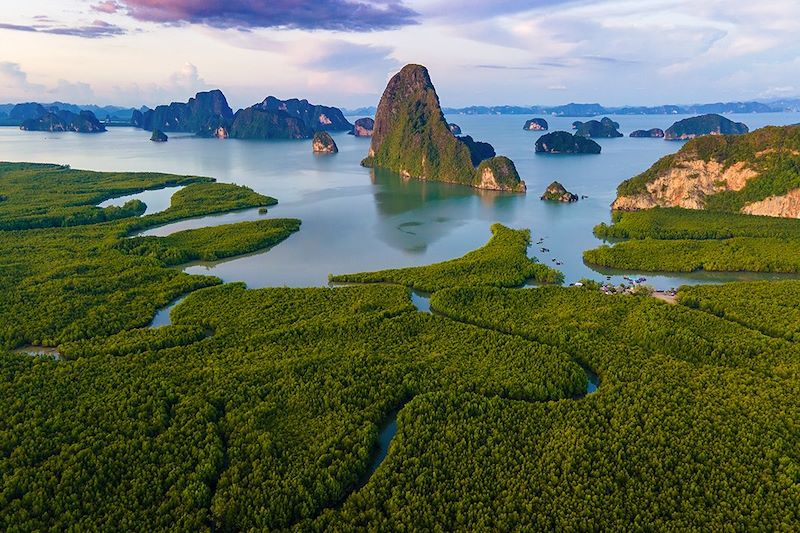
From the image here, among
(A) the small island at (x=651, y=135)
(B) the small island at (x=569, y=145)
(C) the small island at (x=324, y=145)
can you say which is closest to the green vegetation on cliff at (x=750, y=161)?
(B) the small island at (x=569, y=145)

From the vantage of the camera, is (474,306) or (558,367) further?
(474,306)

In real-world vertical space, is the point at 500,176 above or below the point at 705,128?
below

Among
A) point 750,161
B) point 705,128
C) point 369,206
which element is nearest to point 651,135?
point 705,128

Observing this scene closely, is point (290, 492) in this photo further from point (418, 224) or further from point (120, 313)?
point (418, 224)

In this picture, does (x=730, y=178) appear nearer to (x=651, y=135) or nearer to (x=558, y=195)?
(x=558, y=195)

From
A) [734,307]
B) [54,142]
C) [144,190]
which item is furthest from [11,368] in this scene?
[54,142]

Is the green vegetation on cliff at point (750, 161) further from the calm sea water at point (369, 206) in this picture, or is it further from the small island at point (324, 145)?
the small island at point (324, 145)
